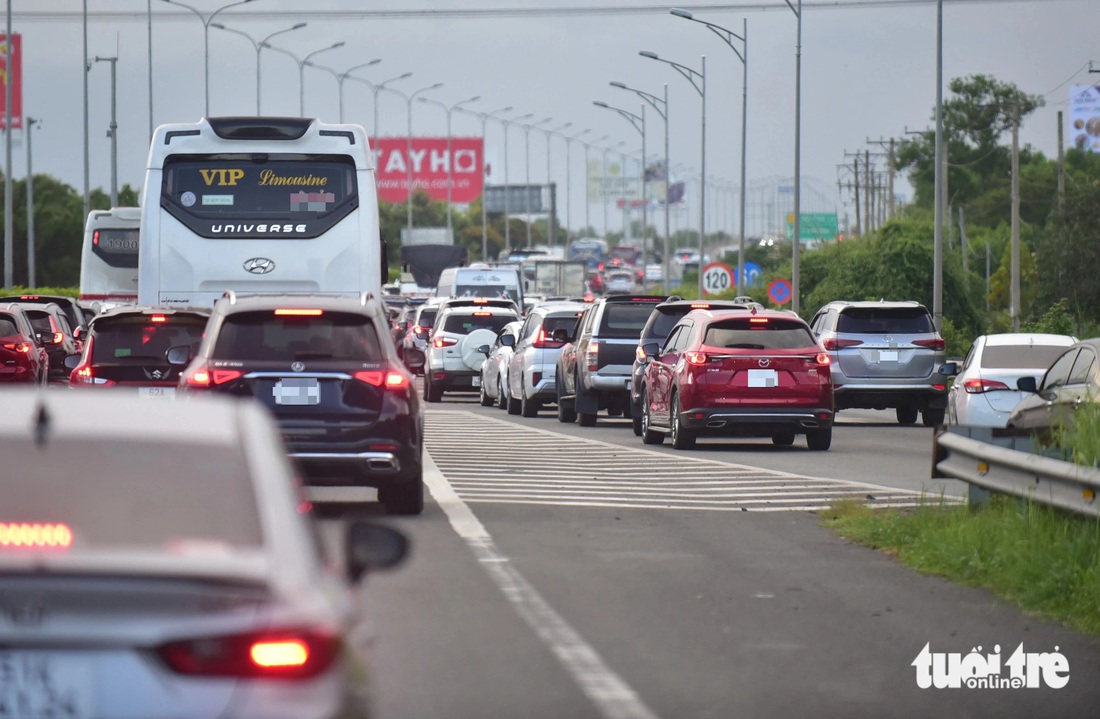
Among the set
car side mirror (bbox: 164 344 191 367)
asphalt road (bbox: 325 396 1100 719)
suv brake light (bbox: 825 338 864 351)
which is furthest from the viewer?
suv brake light (bbox: 825 338 864 351)

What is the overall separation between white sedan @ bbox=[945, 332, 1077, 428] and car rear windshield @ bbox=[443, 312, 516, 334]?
15.3m

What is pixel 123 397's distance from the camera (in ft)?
18.0

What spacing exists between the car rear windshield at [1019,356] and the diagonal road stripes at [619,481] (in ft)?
14.3

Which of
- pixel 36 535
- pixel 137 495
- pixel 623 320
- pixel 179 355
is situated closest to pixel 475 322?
pixel 623 320

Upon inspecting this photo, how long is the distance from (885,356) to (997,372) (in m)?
5.87

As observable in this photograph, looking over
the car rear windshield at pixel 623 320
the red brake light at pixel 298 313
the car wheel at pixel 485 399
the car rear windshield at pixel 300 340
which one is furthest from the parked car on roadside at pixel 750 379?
the car wheel at pixel 485 399

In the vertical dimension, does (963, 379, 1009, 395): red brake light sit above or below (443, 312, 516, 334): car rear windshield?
below

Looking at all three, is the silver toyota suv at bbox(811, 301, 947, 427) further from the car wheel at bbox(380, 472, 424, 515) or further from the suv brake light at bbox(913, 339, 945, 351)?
the car wheel at bbox(380, 472, 424, 515)

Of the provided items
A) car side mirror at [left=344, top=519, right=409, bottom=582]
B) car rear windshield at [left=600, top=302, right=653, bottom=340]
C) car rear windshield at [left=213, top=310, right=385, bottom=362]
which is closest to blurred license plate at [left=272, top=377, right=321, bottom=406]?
car rear windshield at [left=213, top=310, right=385, bottom=362]

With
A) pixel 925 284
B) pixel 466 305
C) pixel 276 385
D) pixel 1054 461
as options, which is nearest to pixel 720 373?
pixel 276 385

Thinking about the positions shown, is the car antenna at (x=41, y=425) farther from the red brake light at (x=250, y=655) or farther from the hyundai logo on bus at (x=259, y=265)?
the hyundai logo on bus at (x=259, y=265)

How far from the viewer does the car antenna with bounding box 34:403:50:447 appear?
16.2ft

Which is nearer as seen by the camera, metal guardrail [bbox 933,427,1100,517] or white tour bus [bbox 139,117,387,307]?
metal guardrail [bbox 933,427,1100,517]

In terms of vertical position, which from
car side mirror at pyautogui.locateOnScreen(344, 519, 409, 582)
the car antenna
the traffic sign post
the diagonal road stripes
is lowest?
the diagonal road stripes
